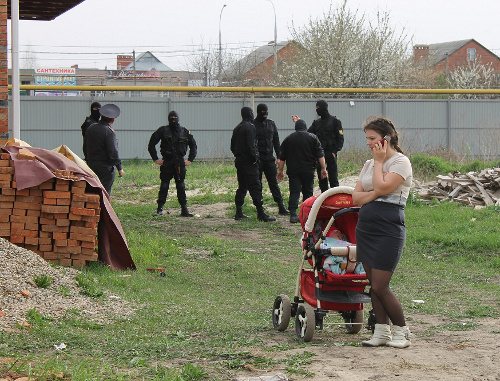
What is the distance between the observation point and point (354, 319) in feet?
21.9

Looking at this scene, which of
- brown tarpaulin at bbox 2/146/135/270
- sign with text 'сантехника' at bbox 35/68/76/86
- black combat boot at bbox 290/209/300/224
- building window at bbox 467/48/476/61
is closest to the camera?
brown tarpaulin at bbox 2/146/135/270

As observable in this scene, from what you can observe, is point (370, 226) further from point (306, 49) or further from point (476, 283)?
point (306, 49)

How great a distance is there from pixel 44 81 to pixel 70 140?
29.1 metres

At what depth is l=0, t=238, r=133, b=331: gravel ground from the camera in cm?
672

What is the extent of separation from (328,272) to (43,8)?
11.6 metres

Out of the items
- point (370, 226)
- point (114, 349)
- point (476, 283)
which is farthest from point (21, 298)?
point (476, 283)

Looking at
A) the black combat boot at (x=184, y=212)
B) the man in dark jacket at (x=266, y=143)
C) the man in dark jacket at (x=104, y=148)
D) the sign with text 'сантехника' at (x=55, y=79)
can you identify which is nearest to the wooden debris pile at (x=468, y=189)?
the man in dark jacket at (x=266, y=143)

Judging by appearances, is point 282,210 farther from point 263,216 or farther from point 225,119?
point 225,119

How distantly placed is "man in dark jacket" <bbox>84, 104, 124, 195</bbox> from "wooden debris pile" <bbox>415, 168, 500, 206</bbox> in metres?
7.14

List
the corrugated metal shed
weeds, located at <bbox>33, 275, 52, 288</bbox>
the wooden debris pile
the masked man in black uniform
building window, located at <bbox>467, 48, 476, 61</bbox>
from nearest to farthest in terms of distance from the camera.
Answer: weeds, located at <bbox>33, 275, 52, 288</bbox> → the masked man in black uniform → the wooden debris pile → the corrugated metal shed → building window, located at <bbox>467, 48, 476, 61</bbox>

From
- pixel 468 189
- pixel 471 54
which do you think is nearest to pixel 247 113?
pixel 468 189

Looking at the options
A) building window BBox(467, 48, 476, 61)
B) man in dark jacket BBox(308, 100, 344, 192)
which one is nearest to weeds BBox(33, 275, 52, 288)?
man in dark jacket BBox(308, 100, 344, 192)

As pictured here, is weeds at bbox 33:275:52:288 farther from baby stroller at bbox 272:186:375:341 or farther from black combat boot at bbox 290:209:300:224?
black combat boot at bbox 290:209:300:224

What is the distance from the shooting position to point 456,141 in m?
27.5
